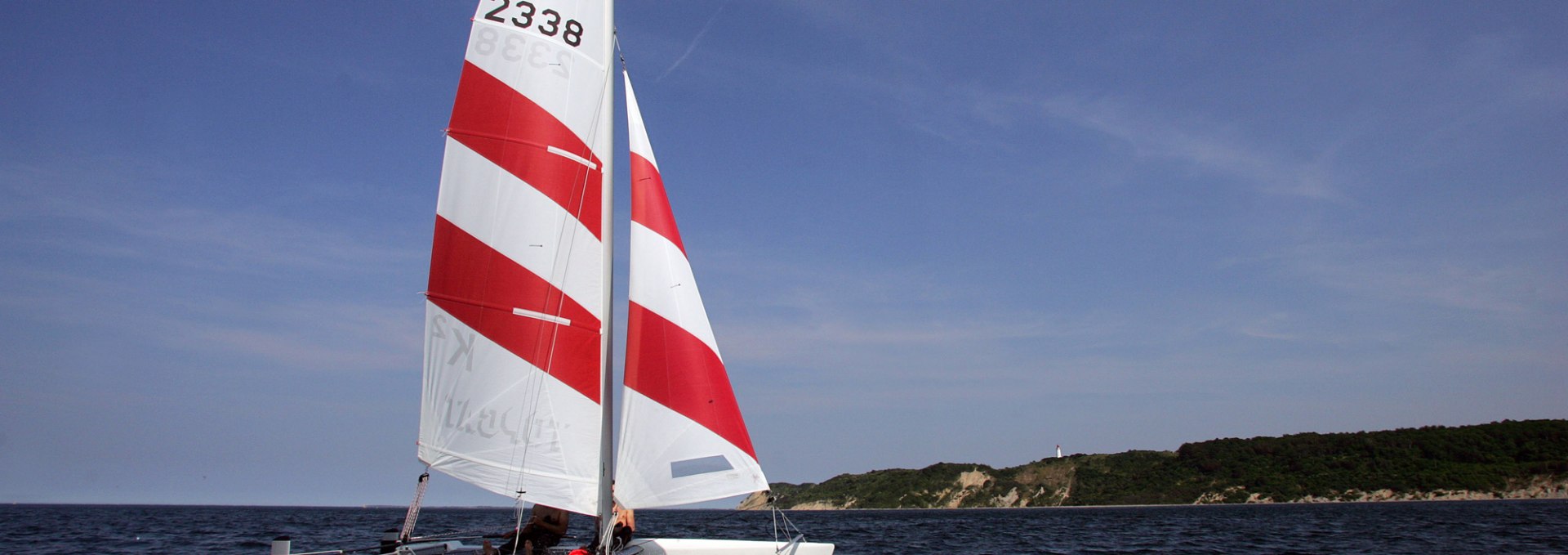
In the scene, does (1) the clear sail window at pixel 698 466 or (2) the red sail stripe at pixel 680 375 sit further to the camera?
(2) the red sail stripe at pixel 680 375

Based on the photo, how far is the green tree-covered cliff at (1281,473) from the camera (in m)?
96.6

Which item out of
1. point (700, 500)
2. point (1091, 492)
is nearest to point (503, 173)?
point (700, 500)

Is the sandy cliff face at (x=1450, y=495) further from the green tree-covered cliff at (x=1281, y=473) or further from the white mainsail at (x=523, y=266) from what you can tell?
the white mainsail at (x=523, y=266)

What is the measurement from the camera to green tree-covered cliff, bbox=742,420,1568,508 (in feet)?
317

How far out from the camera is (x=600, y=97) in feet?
41.8

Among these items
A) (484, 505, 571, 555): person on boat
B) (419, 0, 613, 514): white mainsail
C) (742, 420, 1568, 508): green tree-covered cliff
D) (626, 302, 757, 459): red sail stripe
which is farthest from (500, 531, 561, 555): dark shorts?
(742, 420, 1568, 508): green tree-covered cliff

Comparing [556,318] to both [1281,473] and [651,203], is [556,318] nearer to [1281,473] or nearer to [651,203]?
[651,203]

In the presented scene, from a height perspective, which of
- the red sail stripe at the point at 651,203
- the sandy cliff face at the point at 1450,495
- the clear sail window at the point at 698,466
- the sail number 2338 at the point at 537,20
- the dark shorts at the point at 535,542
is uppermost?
the sail number 2338 at the point at 537,20

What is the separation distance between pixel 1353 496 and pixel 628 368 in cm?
10832

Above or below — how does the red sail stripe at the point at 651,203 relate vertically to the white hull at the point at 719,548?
above

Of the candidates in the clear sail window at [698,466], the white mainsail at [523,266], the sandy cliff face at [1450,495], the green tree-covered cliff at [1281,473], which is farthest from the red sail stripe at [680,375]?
the sandy cliff face at [1450,495]

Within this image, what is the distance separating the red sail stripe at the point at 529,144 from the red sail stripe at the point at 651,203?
1.71 feet

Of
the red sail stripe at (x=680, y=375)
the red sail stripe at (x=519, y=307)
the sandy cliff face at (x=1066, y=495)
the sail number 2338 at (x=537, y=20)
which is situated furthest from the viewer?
the sandy cliff face at (x=1066, y=495)

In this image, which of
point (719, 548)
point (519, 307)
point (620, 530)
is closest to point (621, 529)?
point (620, 530)
